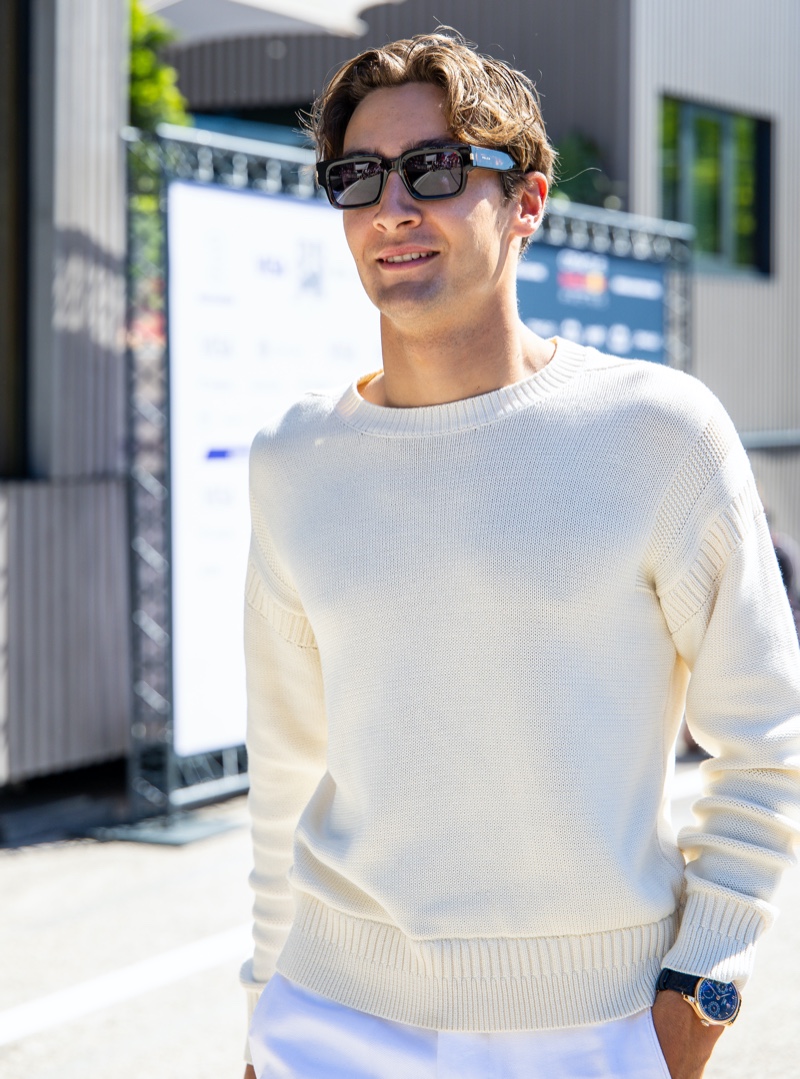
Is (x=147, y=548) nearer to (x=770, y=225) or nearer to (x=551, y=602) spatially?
(x=551, y=602)

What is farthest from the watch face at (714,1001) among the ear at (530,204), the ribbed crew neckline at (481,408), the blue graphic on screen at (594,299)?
the blue graphic on screen at (594,299)

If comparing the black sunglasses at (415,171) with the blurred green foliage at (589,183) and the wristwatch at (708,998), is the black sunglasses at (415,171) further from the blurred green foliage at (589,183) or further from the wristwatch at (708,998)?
the blurred green foliage at (589,183)

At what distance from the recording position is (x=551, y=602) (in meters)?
2.06

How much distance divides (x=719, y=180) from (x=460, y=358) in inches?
552

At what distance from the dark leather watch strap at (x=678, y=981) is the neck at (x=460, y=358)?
2.76ft

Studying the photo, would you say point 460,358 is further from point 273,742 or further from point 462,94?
point 273,742

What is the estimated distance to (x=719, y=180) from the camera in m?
15.5

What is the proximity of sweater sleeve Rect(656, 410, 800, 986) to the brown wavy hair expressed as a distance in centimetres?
53

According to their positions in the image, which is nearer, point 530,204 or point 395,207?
point 395,207

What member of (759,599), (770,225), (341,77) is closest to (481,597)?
(759,599)

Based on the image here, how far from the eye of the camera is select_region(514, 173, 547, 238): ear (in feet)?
7.66

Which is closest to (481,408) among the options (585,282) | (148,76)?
(585,282)

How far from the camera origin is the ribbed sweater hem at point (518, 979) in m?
2.04

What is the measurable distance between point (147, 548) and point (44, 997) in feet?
10.7
